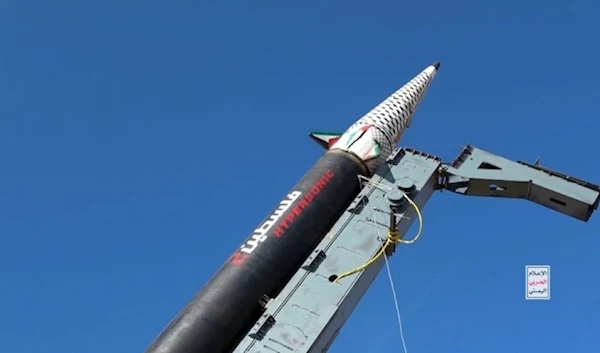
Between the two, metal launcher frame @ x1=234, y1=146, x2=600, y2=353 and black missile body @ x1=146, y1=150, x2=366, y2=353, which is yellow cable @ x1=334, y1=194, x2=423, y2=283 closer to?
metal launcher frame @ x1=234, y1=146, x2=600, y2=353

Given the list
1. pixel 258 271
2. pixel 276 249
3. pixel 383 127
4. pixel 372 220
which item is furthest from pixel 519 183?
pixel 258 271

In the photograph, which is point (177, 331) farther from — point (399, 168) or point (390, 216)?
point (399, 168)

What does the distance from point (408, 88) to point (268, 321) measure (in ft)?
25.4

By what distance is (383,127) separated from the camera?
1256 centimetres

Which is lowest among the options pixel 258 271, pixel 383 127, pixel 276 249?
A: pixel 258 271

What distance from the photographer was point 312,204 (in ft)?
34.3

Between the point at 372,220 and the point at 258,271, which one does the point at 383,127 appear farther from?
the point at 258,271

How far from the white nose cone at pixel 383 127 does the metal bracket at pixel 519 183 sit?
2.06 meters

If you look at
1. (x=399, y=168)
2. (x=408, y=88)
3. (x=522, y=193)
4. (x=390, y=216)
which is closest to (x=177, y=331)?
(x=390, y=216)

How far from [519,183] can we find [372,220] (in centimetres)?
273

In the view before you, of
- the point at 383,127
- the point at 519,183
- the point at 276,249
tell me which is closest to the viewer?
the point at 276,249

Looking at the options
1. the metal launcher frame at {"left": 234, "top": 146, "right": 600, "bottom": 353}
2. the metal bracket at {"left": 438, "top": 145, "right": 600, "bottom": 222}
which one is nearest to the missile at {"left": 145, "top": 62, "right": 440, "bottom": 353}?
the metal launcher frame at {"left": 234, "top": 146, "right": 600, "bottom": 353}

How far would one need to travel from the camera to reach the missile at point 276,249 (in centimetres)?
887

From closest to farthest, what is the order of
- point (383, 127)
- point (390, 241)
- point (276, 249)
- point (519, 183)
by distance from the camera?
point (390, 241)
point (276, 249)
point (519, 183)
point (383, 127)
